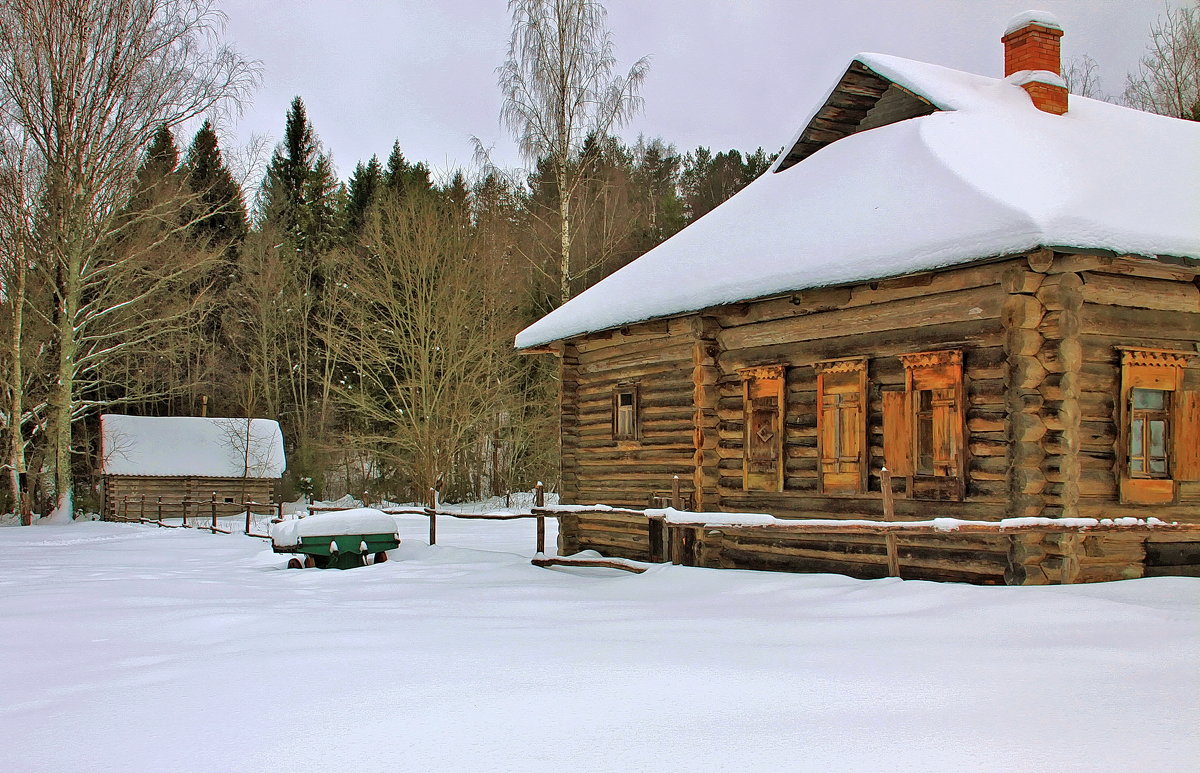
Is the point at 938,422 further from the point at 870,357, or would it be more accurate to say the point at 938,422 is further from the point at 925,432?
the point at 870,357

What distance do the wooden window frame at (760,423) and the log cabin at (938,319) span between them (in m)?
0.03

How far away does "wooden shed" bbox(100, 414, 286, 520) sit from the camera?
3372 cm

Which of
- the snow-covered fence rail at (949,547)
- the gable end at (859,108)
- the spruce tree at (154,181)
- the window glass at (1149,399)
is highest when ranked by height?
the spruce tree at (154,181)

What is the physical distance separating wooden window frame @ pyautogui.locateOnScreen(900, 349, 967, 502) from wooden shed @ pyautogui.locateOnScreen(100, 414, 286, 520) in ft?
90.5

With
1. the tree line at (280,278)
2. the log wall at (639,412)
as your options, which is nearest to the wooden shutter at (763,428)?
the log wall at (639,412)

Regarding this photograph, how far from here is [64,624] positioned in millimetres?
8820

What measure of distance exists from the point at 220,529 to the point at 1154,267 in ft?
69.8

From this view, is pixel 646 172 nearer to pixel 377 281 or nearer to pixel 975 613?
pixel 377 281

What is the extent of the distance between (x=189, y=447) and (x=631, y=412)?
2552 centimetres

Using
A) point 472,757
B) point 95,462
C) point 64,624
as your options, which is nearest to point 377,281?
point 95,462

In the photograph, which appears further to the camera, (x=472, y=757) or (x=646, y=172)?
(x=646, y=172)

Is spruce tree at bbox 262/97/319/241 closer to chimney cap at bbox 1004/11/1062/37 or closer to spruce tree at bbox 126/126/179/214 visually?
spruce tree at bbox 126/126/179/214

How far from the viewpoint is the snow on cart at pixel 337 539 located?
15.1 meters

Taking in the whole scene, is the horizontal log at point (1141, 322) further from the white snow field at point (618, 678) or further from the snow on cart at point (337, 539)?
the snow on cart at point (337, 539)
